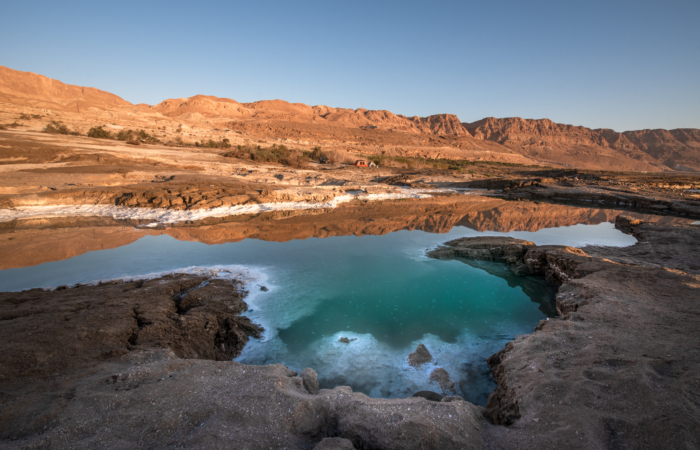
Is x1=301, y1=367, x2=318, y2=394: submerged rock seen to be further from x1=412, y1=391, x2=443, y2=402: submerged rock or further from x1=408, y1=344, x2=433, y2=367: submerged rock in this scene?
x1=408, y1=344, x2=433, y2=367: submerged rock

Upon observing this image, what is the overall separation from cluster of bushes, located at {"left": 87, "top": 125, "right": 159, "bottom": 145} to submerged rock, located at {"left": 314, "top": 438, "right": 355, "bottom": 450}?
2752cm

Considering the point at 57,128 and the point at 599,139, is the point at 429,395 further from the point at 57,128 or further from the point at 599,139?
the point at 599,139

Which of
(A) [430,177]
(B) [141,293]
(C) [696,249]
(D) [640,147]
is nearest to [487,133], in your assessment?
(D) [640,147]

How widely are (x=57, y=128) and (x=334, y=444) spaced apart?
1368 inches

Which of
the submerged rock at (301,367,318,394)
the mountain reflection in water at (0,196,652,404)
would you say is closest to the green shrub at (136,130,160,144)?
the mountain reflection in water at (0,196,652,404)

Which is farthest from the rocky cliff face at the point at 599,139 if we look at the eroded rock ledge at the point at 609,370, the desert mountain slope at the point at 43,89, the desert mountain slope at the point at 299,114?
the desert mountain slope at the point at 43,89

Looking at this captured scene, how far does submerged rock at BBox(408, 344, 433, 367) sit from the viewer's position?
385 cm

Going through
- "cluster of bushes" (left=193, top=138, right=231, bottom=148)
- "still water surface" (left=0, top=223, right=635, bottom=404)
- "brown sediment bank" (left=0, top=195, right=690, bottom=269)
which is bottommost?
"still water surface" (left=0, top=223, right=635, bottom=404)

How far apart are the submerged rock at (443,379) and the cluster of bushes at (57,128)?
1313 inches

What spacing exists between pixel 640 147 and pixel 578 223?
105 metres

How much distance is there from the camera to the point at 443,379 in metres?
3.52

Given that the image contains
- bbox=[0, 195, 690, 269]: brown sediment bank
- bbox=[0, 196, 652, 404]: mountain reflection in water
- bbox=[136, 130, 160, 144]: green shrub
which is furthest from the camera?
bbox=[136, 130, 160, 144]: green shrub

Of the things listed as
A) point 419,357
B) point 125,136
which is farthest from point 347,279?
point 125,136

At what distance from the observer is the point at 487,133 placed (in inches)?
3674
